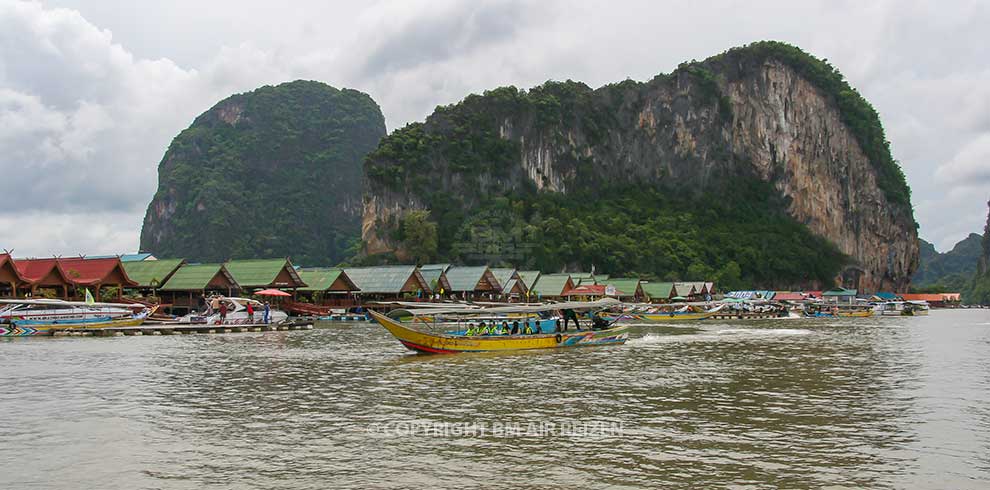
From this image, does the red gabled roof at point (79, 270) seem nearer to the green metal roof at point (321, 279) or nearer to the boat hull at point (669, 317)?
the green metal roof at point (321, 279)

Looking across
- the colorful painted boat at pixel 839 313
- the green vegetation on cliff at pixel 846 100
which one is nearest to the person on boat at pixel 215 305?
the colorful painted boat at pixel 839 313

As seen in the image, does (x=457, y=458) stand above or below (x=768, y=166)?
below

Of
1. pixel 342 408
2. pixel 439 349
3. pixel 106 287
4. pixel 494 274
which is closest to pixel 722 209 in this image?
pixel 494 274

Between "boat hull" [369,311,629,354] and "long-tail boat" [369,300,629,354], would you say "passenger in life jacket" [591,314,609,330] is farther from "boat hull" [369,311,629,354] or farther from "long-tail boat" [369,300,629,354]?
"boat hull" [369,311,629,354]

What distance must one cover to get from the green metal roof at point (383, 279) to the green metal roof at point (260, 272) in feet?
27.5

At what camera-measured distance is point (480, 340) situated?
30297 mm

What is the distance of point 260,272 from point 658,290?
56.3 meters

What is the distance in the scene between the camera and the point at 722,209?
156375 millimetres

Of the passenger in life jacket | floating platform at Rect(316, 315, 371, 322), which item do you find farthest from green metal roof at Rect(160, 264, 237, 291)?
the passenger in life jacket

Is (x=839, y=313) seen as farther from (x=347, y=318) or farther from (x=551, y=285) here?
(x=347, y=318)

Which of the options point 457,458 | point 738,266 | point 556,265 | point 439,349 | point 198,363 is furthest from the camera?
point 738,266

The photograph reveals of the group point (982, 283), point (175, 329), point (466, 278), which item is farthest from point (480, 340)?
point (982, 283)

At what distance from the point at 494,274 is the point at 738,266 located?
65460 millimetres

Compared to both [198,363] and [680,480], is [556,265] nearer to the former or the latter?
[198,363]
